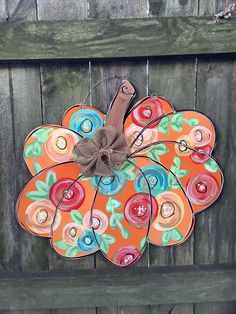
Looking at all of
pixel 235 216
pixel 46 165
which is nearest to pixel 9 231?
pixel 46 165

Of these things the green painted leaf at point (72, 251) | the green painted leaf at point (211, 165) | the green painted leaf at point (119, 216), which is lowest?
the green painted leaf at point (72, 251)

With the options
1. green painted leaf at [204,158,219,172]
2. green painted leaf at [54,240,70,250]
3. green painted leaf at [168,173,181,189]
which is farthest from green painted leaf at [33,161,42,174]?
green painted leaf at [204,158,219,172]

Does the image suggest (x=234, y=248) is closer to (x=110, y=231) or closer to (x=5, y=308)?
(x=110, y=231)

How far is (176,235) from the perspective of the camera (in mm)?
1683

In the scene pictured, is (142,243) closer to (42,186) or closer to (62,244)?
(62,244)

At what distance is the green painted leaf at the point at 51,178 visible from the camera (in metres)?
1.61

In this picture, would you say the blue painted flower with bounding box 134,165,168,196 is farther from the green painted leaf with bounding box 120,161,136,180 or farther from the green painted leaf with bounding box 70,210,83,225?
the green painted leaf with bounding box 70,210,83,225

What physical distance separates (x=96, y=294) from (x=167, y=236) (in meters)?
0.37

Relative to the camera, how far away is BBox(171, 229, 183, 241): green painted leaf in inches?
66.0

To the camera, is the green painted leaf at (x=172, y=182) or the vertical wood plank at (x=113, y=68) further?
the green painted leaf at (x=172, y=182)

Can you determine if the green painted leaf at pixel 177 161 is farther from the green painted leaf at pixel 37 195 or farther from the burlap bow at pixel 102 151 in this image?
the green painted leaf at pixel 37 195

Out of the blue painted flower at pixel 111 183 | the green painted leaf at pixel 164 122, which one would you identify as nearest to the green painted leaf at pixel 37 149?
the blue painted flower at pixel 111 183

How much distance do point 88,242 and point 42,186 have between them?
0.92 feet

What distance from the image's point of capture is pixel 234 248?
1753mm
